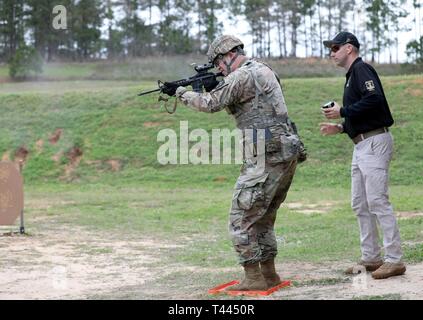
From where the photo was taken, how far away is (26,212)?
14711 millimetres

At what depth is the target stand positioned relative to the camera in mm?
11172

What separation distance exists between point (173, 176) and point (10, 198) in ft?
34.2

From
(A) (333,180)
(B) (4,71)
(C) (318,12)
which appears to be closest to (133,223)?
(A) (333,180)

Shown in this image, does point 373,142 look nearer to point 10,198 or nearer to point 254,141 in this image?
point 254,141

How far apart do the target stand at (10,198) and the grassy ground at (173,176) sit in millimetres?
1391

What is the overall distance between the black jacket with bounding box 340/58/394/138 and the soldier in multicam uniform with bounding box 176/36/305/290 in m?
0.52

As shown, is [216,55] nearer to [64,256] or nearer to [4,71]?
[64,256]

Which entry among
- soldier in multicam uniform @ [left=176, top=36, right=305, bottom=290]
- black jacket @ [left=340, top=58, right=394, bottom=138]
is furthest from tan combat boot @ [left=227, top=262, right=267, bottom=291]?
black jacket @ [left=340, top=58, right=394, bottom=138]

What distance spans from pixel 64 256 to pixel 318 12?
56.6m

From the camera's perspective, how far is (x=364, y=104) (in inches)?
241

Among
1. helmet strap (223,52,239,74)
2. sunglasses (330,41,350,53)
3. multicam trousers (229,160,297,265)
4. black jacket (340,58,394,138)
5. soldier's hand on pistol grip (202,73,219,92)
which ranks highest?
sunglasses (330,41,350,53)

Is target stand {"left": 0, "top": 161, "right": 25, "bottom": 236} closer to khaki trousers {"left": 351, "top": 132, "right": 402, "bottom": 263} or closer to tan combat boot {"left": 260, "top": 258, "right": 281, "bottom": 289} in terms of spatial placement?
tan combat boot {"left": 260, "top": 258, "right": 281, "bottom": 289}

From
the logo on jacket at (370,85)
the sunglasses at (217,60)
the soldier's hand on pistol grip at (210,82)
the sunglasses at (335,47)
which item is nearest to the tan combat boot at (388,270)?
the logo on jacket at (370,85)

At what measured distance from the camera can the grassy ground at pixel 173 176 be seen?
1038 cm
